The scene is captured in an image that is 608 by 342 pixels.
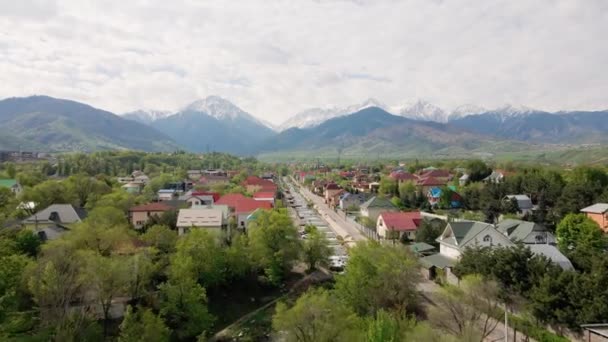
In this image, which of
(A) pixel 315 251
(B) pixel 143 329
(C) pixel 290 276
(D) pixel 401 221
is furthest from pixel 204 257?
(D) pixel 401 221

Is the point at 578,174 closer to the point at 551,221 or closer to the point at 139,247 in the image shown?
the point at 551,221

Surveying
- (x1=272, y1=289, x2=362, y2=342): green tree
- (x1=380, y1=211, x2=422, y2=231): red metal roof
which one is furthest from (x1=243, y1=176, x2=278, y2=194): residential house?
(x1=272, y1=289, x2=362, y2=342): green tree

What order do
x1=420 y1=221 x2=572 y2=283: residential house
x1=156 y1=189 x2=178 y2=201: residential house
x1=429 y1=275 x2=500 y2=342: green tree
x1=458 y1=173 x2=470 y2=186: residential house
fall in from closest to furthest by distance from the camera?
x1=429 y1=275 x2=500 y2=342: green tree < x1=420 y1=221 x2=572 y2=283: residential house < x1=156 y1=189 x2=178 y2=201: residential house < x1=458 y1=173 x2=470 y2=186: residential house


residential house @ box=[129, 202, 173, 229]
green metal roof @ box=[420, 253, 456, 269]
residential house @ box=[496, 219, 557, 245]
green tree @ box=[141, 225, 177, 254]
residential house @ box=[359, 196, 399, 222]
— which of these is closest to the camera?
green metal roof @ box=[420, 253, 456, 269]

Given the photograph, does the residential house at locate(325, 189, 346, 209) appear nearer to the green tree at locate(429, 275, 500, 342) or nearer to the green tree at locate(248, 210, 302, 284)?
the green tree at locate(248, 210, 302, 284)

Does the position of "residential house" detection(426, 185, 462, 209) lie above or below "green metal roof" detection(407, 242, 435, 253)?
above

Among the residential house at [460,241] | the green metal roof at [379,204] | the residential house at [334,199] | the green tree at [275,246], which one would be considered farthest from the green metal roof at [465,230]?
the residential house at [334,199]
